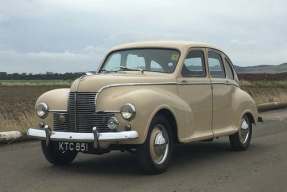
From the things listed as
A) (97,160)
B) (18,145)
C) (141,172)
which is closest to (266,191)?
(141,172)

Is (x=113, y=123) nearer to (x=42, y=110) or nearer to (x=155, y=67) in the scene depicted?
(x=42, y=110)

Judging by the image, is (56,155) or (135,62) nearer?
(56,155)

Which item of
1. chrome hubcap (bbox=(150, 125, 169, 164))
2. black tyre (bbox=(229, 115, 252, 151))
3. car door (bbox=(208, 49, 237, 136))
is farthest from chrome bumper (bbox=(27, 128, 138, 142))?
black tyre (bbox=(229, 115, 252, 151))

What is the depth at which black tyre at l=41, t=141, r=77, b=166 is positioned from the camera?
9.04m

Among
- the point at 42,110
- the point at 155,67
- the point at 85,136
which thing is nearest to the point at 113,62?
the point at 155,67

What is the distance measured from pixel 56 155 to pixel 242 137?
381cm

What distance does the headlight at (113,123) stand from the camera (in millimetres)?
8062

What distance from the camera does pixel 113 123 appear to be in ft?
26.5

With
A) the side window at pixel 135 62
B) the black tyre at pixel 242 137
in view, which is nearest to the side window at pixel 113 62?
the side window at pixel 135 62

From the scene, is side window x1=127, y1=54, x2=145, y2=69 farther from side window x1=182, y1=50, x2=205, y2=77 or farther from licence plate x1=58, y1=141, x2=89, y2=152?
licence plate x1=58, y1=141, x2=89, y2=152

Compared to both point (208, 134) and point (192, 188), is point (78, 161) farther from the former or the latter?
point (192, 188)

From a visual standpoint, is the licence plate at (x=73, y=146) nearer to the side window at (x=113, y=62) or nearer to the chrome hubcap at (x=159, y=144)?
the chrome hubcap at (x=159, y=144)

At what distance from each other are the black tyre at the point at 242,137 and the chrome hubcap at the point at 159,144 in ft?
9.22

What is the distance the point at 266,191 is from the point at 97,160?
3367 millimetres
